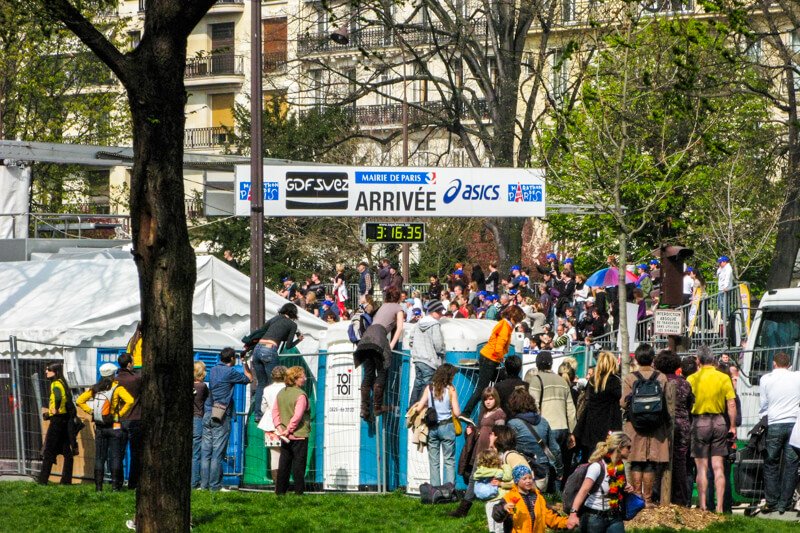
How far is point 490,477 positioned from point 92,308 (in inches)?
411

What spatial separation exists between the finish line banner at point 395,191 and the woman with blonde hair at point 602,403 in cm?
1005

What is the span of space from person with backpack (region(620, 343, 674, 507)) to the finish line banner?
1052 centimetres

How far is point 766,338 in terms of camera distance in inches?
733

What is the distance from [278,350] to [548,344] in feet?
20.9

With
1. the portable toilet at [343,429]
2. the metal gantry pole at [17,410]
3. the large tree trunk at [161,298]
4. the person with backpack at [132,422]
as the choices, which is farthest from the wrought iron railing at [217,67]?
the large tree trunk at [161,298]

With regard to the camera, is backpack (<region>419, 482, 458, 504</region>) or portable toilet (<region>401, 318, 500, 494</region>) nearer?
backpack (<region>419, 482, 458, 504</region>)

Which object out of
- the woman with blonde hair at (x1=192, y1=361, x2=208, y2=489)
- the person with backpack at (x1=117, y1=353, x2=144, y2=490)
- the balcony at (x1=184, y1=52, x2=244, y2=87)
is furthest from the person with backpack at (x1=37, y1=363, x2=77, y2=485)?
the balcony at (x1=184, y1=52, x2=244, y2=87)

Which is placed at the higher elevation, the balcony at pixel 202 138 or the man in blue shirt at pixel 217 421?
the balcony at pixel 202 138

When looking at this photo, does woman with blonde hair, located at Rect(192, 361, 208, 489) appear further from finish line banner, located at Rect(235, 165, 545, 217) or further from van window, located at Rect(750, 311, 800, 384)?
finish line banner, located at Rect(235, 165, 545, 217)

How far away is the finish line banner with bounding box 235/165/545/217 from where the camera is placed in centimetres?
2344

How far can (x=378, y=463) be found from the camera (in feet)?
50.8

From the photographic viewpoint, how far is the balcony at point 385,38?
111 feet

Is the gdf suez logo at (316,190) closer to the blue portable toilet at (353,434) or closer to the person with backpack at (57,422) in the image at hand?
the person with backpack at (57,422)

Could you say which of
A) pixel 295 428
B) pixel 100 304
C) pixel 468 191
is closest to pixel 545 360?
pixel 295 428
